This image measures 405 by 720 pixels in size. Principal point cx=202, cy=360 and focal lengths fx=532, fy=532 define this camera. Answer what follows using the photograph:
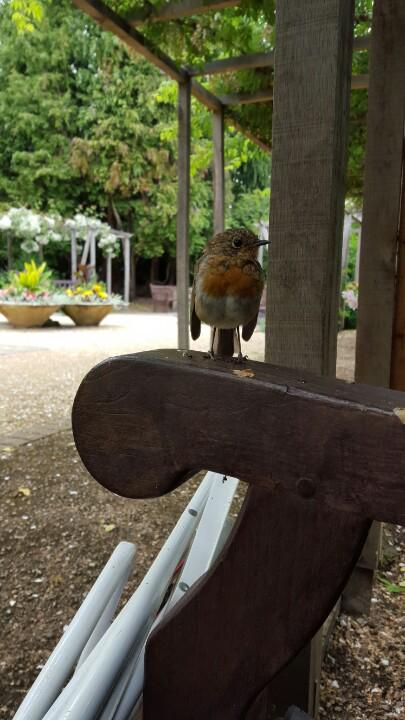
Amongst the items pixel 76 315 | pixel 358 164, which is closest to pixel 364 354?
pixel 358 164

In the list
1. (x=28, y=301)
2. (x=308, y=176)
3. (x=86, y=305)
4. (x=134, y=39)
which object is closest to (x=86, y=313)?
(x=86, y=305)

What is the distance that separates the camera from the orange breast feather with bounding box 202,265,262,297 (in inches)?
53.4

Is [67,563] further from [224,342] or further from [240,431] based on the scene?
[240,431]

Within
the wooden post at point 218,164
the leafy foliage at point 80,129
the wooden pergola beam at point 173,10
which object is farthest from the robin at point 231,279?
the leafy foliage at point 80,129

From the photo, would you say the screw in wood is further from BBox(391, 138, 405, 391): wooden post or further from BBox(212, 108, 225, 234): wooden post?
BBox(212, 108, 225, 234): wooden post

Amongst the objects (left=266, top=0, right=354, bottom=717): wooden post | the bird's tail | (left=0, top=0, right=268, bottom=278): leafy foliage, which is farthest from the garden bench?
(left=0, top=0, right=268, bottom=278): leafy foliage

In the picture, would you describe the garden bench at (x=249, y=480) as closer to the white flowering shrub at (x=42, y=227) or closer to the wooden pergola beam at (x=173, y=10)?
the wooden pergola beam at (x=173, y=10)

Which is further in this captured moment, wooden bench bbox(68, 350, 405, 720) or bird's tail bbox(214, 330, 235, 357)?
bird's tail bbox(214, 330, 235, 357)

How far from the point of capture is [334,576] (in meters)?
0.69

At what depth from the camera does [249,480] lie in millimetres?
718

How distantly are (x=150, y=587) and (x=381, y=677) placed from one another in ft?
3.24

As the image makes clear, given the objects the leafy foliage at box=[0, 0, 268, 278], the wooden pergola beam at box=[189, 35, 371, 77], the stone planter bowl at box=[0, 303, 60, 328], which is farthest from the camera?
the leafy foliage at box=[0, 0, 268, 278]

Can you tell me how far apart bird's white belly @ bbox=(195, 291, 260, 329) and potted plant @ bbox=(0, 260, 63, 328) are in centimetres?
1078

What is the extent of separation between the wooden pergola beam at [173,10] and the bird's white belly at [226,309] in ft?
10.9
